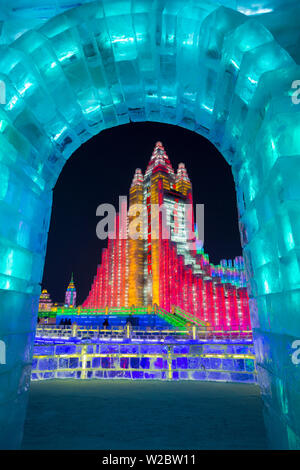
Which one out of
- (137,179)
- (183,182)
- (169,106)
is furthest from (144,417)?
(137,179)

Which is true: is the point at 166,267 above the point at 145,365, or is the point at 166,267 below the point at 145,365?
above

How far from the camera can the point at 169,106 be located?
3.34 m

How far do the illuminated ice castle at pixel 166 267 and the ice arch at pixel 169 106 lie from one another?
32397mm

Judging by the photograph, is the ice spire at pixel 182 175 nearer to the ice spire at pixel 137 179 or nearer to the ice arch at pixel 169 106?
the ice spire at pixel 137 179

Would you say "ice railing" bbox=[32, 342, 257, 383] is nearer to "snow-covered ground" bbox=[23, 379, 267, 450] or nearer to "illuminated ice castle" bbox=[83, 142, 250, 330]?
"snow-covered ground" bbox=[23, 379, 267, 450]

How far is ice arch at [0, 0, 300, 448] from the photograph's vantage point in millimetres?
2020

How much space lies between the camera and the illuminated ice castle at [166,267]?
37.7 metres

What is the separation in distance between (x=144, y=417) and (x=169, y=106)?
3917 millimetres

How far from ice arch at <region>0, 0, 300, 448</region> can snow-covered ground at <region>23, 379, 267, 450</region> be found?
19.0 inches

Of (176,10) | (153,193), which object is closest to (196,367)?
(176,10)

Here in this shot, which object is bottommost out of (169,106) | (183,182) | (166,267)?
(169,106)

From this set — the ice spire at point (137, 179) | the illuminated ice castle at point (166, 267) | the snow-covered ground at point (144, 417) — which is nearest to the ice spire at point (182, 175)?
the illuminated ice castle at point (166, 267)

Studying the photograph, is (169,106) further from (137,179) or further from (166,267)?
(137,179)
